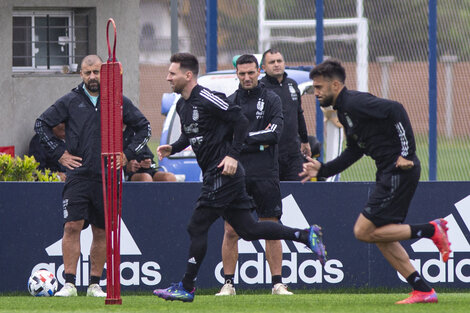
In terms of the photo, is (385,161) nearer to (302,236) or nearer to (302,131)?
(302,236)

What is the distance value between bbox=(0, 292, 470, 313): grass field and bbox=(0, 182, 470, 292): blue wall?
42.0 inches

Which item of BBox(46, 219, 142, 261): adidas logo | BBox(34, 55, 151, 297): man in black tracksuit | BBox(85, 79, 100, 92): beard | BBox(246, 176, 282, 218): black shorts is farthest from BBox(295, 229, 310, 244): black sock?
BBox(46, 219, 142, 261): adidas logo

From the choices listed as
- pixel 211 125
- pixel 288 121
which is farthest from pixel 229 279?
pixel 288 121

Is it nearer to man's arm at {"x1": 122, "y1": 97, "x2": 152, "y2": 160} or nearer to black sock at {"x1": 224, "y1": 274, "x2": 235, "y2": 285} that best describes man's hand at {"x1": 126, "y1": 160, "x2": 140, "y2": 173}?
man's arm at {"x1": 122, "y1": 97, "x2": 152, "y2": 160}

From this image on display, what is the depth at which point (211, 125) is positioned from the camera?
9.24 m

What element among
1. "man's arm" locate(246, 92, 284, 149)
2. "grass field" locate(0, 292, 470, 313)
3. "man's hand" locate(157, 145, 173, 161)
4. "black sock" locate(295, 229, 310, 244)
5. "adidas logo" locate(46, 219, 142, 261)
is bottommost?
"grass field" locate(0, 292, 470, 313)

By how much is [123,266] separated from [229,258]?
1339 millimetres

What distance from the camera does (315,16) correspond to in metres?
15.7

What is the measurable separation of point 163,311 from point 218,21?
7947 millimetres

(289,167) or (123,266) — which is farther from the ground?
(289,167)

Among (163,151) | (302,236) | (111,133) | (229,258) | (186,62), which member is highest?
(186,62)

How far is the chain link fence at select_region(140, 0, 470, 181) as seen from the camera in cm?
1590

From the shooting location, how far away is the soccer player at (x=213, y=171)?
29.9ft

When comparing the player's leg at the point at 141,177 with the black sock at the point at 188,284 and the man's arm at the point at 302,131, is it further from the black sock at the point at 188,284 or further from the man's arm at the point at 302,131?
the black sock at the point at 188,284
